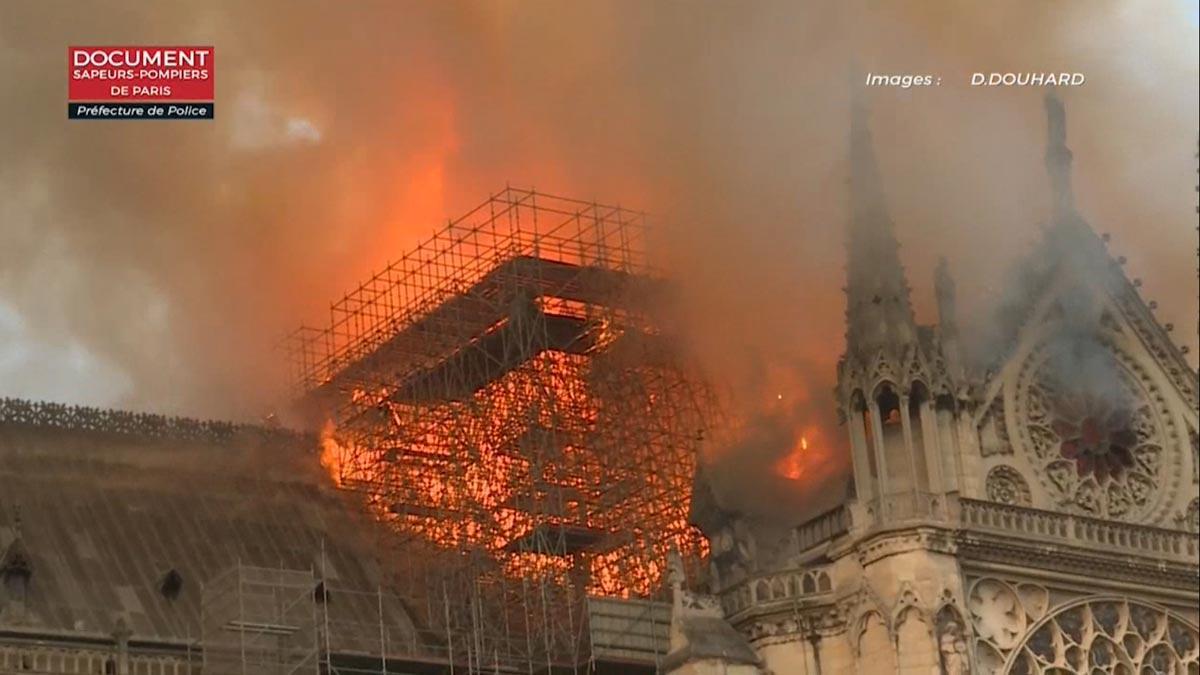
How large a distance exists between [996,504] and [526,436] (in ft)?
37.0

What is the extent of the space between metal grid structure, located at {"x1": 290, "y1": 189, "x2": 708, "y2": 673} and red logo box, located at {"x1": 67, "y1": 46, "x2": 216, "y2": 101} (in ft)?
25.0

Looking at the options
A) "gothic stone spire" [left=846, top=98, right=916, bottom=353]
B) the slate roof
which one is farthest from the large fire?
"gothic stone spire" [left=846, top=98, right=916, bottom=353]

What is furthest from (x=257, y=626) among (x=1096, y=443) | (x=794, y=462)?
(x=1096, y=443)

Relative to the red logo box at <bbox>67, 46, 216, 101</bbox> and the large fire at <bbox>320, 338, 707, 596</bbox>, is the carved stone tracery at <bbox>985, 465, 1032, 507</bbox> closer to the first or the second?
the large fire at <bbox>320, 338, 707, 596</bbox>

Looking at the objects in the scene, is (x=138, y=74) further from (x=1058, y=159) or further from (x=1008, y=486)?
(x=1008, y=486)

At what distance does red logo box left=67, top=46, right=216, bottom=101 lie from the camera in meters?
53.4

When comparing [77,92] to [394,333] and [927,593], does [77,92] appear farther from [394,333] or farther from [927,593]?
[927,593]

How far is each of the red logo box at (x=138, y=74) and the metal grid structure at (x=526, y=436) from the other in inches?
300

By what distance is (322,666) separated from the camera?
50625 millimetres

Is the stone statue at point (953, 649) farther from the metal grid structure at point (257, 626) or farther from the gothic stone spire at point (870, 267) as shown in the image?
the metal grid structure at point (257, 626)

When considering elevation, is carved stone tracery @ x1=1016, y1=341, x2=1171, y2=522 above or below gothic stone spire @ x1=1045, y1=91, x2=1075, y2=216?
below

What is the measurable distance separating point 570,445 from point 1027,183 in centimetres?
1072

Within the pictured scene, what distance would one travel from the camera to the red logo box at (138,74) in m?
53.4

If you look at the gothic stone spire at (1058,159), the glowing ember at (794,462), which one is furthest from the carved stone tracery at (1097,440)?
the glowing ember at (794,462)
